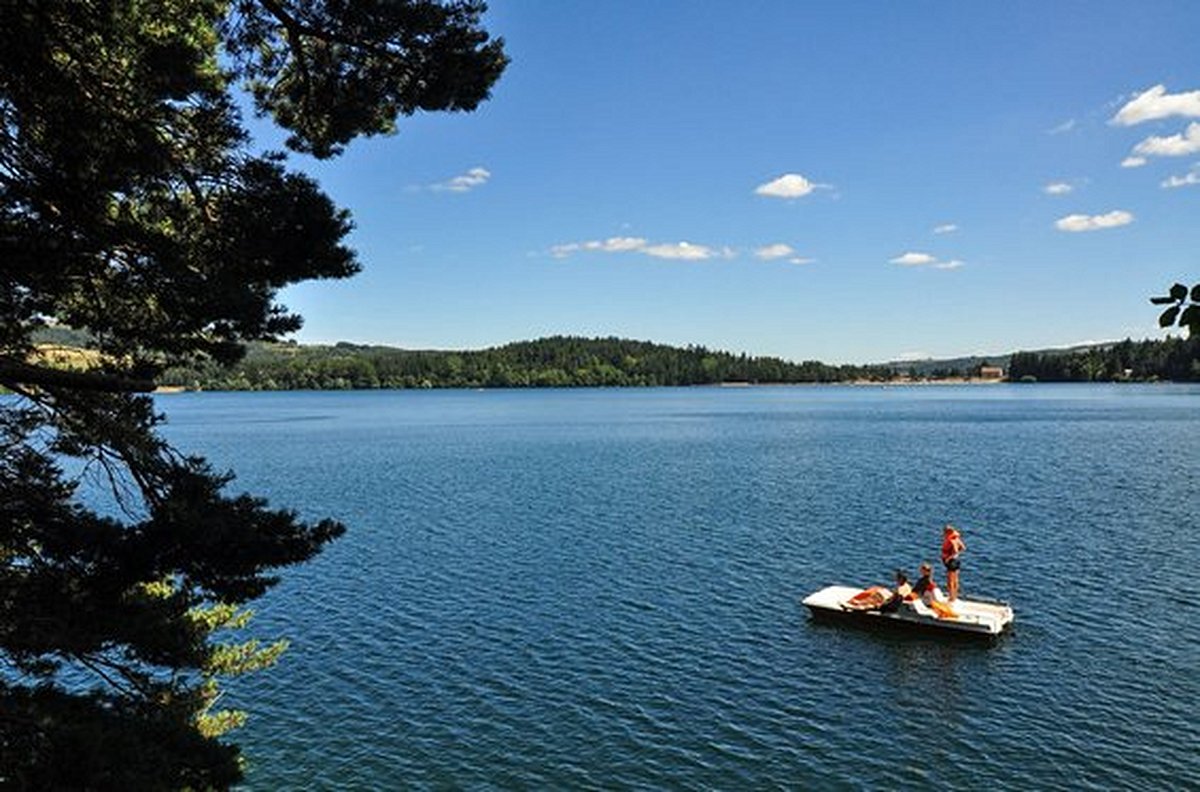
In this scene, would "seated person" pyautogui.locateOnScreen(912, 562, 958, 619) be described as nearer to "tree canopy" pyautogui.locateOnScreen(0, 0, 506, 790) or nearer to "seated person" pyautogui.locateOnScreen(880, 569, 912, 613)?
"seated person" pyautogui.locateOnScreen(880, 569, 912, 613)

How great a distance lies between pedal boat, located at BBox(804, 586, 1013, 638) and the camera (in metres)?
24.4

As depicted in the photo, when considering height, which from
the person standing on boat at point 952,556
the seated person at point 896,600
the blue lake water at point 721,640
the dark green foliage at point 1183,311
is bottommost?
the blue lake water at point 721,640

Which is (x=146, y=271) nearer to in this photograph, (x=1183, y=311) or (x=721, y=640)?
(x=1183, y=311)

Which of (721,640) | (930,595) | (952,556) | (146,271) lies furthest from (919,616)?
(146,271)

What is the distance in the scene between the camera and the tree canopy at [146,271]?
8.00m

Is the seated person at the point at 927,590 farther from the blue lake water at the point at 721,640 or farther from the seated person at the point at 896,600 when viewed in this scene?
the blue lake water at the point at 721,640

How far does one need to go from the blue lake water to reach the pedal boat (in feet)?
1.73

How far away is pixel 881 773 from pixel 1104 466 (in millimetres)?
51265

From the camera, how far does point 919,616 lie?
82.4 ft

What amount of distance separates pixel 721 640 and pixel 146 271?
770 inches

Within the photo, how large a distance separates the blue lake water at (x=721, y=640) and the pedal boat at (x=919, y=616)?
20.7 inches

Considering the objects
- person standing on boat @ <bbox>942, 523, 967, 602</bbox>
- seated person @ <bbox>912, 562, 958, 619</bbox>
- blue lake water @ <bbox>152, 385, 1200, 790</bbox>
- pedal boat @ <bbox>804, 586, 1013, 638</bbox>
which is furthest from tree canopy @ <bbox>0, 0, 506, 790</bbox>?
person standing on boat @ <bbox>942, 523, 967, 602</bbox>

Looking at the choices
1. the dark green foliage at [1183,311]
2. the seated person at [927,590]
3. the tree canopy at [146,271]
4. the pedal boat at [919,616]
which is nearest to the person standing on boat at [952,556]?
the pedal boat at [919,616]

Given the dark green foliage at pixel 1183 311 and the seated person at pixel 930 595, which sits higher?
the dark green foliage at pixel 1183 311
